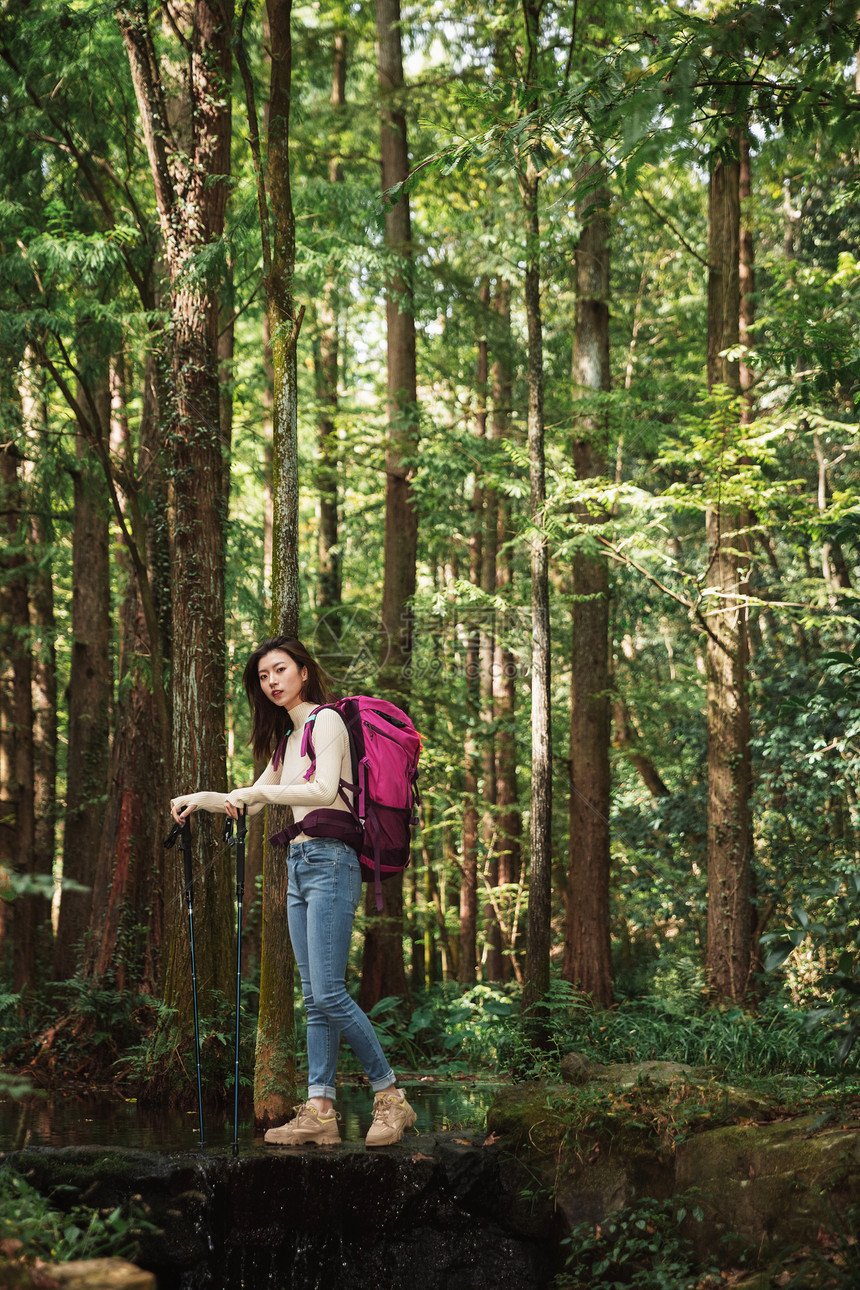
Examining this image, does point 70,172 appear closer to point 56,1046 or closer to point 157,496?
point 157,496

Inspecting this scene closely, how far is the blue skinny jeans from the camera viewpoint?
15.9 ft

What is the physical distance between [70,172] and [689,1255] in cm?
1191

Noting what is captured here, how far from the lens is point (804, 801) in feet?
43.4

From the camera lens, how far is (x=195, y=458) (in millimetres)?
7871

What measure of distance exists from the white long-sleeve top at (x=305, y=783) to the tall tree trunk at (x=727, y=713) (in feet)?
22.8

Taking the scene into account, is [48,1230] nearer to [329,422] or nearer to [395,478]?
[395,478]

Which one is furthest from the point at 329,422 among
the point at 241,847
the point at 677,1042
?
the point at 241,847

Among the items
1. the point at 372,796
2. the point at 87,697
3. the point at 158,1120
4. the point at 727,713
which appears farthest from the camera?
the point at 87,697

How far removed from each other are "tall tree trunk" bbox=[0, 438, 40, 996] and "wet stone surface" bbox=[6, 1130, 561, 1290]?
946cm

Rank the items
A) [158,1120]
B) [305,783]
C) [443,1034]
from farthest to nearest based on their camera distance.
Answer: [443,1034] → [158,1120] → [305,783]

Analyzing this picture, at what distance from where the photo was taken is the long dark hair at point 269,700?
521 centimetres

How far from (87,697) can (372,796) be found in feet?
32.3

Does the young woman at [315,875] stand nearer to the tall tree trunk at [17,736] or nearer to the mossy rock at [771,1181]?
the mossy rock at [771,1181]

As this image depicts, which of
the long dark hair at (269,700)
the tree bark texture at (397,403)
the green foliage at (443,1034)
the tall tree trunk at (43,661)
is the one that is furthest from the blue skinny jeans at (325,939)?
the tall tree trunk at (43,661)
